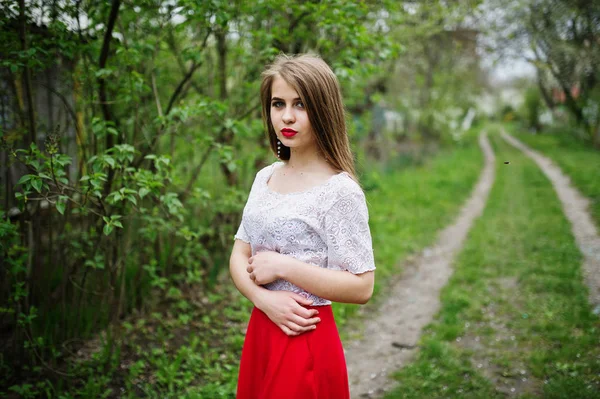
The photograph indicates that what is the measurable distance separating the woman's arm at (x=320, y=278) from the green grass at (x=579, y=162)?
6669 mm

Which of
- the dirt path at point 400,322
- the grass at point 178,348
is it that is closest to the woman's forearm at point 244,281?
the grass at point 178,348

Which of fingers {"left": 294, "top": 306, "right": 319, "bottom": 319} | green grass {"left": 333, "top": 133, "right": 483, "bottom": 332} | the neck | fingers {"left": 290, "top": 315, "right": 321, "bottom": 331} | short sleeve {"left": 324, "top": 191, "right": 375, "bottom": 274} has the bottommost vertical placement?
green grass {"left": 333, "top": 133, "right": 483, "bottom": 332}

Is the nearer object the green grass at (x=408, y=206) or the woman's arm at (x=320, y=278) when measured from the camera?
the woman's arm at (x=320, y=278)

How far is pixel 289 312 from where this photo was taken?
1.49 meters

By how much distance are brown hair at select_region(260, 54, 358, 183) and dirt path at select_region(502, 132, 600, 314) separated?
3641 mm

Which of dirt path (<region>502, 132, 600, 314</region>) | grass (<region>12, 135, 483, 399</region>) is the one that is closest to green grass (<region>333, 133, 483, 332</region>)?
grass (<region>12, 135, 483, 399</region>)

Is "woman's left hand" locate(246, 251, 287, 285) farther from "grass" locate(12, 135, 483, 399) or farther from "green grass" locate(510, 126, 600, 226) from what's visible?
"green grass" locate(510, 126, 600, 226)

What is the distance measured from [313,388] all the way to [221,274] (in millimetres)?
3548

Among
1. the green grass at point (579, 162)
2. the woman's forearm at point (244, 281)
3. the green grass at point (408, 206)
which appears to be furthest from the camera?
the green grass at point (579, 162)

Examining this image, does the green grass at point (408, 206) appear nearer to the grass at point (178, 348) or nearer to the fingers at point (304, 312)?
the grass at point (178, 348)

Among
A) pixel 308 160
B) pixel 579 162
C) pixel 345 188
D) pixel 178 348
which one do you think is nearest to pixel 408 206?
pixel 178 348

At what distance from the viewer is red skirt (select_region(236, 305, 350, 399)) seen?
1478 millimetres

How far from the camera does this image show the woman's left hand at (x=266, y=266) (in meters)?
1.49

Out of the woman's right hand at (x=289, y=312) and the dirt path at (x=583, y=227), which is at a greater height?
the woman's right hand at (x=289, y=312)
